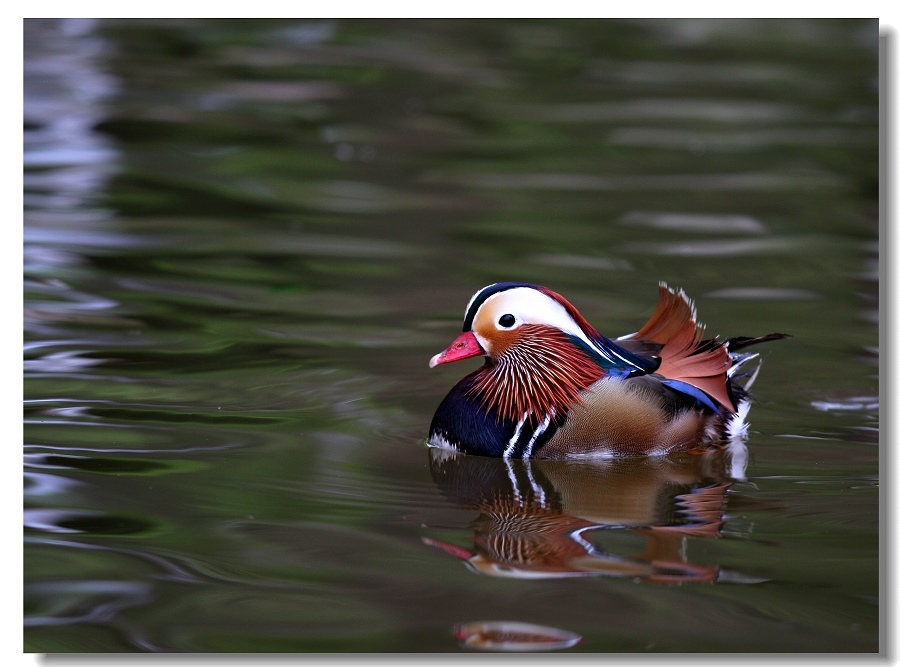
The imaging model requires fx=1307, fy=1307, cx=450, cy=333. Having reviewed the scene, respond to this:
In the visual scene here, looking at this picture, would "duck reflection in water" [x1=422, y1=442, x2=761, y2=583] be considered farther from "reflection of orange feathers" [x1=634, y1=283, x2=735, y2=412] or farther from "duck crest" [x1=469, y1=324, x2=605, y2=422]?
"reflection of orange feathers" [x1=634, y1=283, x2=735, y2=412]

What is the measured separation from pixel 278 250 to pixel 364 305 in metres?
1.10

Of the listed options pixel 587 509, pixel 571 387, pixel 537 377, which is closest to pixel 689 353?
pixel 571 387

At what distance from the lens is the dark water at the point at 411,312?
410 cm

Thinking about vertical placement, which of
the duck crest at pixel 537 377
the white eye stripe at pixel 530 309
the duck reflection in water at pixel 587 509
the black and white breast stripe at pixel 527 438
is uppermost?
the white eye stripe at pixel 530 309

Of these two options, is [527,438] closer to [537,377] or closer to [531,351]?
[537,377]

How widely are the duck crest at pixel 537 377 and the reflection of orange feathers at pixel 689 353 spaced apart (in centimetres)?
33

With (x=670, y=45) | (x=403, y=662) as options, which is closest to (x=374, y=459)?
(x=403, y=662)

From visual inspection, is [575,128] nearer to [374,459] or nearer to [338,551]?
[374,459]

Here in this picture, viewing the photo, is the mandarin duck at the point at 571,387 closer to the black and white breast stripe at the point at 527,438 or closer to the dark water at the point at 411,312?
the black and white breast stripe at the point at 527,438

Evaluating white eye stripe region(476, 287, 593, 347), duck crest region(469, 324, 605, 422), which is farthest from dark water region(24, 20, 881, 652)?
white eye stripe region(476, 287, 593, 347)

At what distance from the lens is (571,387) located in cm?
532

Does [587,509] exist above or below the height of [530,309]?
below

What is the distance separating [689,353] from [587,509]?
0.91m

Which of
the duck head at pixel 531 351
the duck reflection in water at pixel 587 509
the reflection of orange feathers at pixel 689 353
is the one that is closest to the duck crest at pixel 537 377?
the duck head at pixel 531 351
